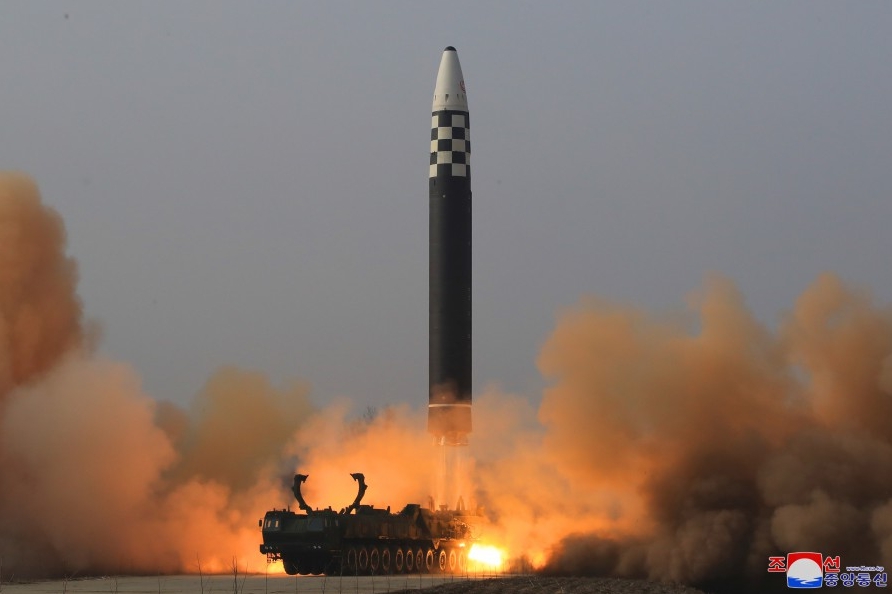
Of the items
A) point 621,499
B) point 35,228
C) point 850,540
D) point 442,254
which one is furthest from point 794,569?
point 35,228

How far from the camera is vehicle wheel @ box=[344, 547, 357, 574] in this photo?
44.0 meters

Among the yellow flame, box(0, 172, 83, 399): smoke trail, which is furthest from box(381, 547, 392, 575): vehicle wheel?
box(0, 172, 83, 399): smoke trail

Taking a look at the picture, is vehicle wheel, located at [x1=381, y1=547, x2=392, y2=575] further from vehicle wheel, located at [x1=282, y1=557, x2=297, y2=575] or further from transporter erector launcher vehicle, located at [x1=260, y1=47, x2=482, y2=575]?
vehicle wheel, located at [x1=282, y1=557, x2=297, y2=575]

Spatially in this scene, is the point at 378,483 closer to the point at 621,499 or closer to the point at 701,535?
the point at 621,499

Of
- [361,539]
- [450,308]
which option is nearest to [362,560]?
[361,539]

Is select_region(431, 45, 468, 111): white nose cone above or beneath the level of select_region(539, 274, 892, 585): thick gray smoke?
above

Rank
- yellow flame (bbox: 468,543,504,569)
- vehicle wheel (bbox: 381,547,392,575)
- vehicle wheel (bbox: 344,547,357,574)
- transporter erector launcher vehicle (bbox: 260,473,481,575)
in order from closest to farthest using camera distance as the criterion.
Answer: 1. transporter erector launcher vehicle (bbox: 260,473,481,575)
2. vehicle wheel (bbox: 344,547,357,574)
3. vehicle wheel (bbox: 381,547,392,575)
4. yellow flame (bbox: 468,543,504,569)

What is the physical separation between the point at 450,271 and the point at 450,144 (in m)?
3.35

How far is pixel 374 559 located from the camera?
45.1 meters

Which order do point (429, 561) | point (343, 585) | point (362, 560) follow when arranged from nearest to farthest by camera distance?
point (343, 585), point (362, 560), point (429, 561)

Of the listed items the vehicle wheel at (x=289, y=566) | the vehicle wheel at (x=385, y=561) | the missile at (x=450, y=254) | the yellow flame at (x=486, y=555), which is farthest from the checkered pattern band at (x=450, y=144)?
the vehicle wheel at (x=289, y=566)

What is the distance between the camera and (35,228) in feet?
159

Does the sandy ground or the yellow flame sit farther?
the yellow flame

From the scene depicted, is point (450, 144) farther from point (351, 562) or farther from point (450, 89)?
point (351, 562)
